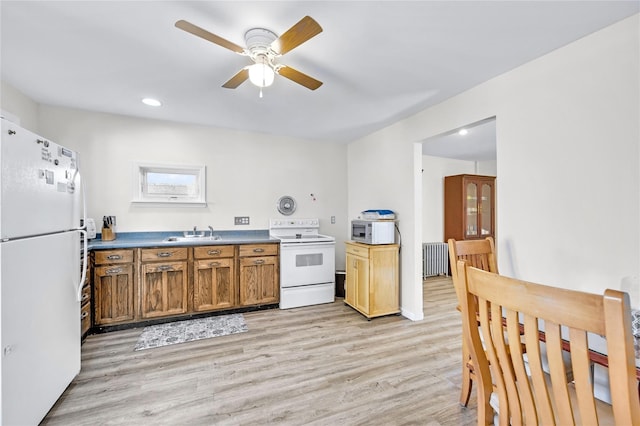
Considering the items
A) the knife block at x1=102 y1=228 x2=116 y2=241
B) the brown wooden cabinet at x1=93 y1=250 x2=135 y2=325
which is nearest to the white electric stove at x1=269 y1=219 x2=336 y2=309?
the brown wooden cabinet at x1=93 y1=250 x2=135 y2=325

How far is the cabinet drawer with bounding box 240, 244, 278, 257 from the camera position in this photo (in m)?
3.40

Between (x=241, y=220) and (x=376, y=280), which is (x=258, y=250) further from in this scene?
(x=376, y=280)

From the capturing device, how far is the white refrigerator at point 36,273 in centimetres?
136

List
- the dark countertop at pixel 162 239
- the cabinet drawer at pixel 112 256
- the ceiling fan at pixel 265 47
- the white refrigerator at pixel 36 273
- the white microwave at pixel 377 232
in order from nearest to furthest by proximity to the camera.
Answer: the white refrigerator at pixel 36 273 < the ceiling fan at pixel 265 47 < the cabinet drawer at pixel 112 256 < the dark countertop at pixel 162 239 < the white microwave at pixel 377 232

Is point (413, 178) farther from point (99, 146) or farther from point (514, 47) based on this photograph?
point (99, 146)

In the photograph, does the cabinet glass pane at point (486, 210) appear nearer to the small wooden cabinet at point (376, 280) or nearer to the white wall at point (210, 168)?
the white wall at point (210, 168)

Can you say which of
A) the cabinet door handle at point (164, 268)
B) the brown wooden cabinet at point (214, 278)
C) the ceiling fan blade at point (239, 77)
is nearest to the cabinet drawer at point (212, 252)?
the brown wooden cabinet at point (214, 278)

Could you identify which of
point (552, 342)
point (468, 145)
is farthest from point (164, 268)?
point (468, 145)

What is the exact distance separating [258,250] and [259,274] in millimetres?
308

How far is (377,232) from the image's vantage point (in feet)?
10.9

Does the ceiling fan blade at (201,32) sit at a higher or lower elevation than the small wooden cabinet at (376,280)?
higher

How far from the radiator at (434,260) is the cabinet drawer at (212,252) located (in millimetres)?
3686

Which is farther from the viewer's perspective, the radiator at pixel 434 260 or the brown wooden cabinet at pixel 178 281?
the radiator at pixel 434 260

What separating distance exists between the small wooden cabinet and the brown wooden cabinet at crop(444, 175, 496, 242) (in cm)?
265
